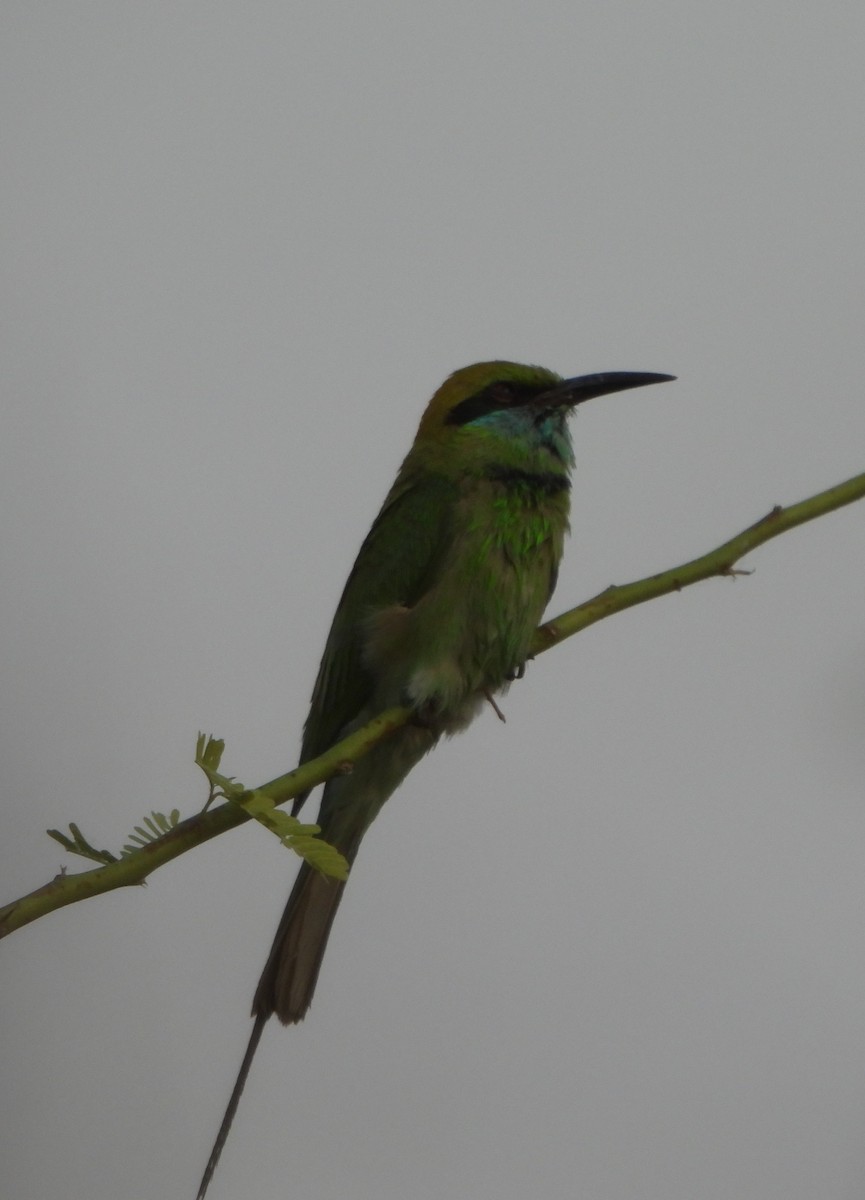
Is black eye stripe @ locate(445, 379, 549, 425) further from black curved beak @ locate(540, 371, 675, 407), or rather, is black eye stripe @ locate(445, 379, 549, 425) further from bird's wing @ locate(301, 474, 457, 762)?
bird's wing @ locate(301, 474, 457, 762)

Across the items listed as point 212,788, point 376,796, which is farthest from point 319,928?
point 212,788

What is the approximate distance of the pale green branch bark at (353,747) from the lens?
46.2 inches

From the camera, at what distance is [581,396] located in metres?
2.27

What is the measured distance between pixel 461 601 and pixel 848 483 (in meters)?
0.84

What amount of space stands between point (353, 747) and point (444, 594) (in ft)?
2.65

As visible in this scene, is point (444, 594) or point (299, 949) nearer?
point (299, 949)

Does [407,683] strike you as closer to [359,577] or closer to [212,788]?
[359,577]

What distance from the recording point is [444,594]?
2139mm

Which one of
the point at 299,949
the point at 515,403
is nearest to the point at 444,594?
the point at 515,403

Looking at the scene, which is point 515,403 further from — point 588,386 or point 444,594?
point 444,594

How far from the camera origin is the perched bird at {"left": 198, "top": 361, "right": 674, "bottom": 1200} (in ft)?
6.91

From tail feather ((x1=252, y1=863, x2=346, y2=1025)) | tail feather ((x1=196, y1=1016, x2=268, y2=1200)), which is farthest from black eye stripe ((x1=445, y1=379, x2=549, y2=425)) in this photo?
tail feather ((x1=196, y1=1016, x2=268, y2=1200))

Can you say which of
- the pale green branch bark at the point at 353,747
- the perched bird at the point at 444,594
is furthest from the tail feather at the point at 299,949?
the pale green branch bark at the point at 353,747

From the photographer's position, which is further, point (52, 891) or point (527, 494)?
point (527, 494)
